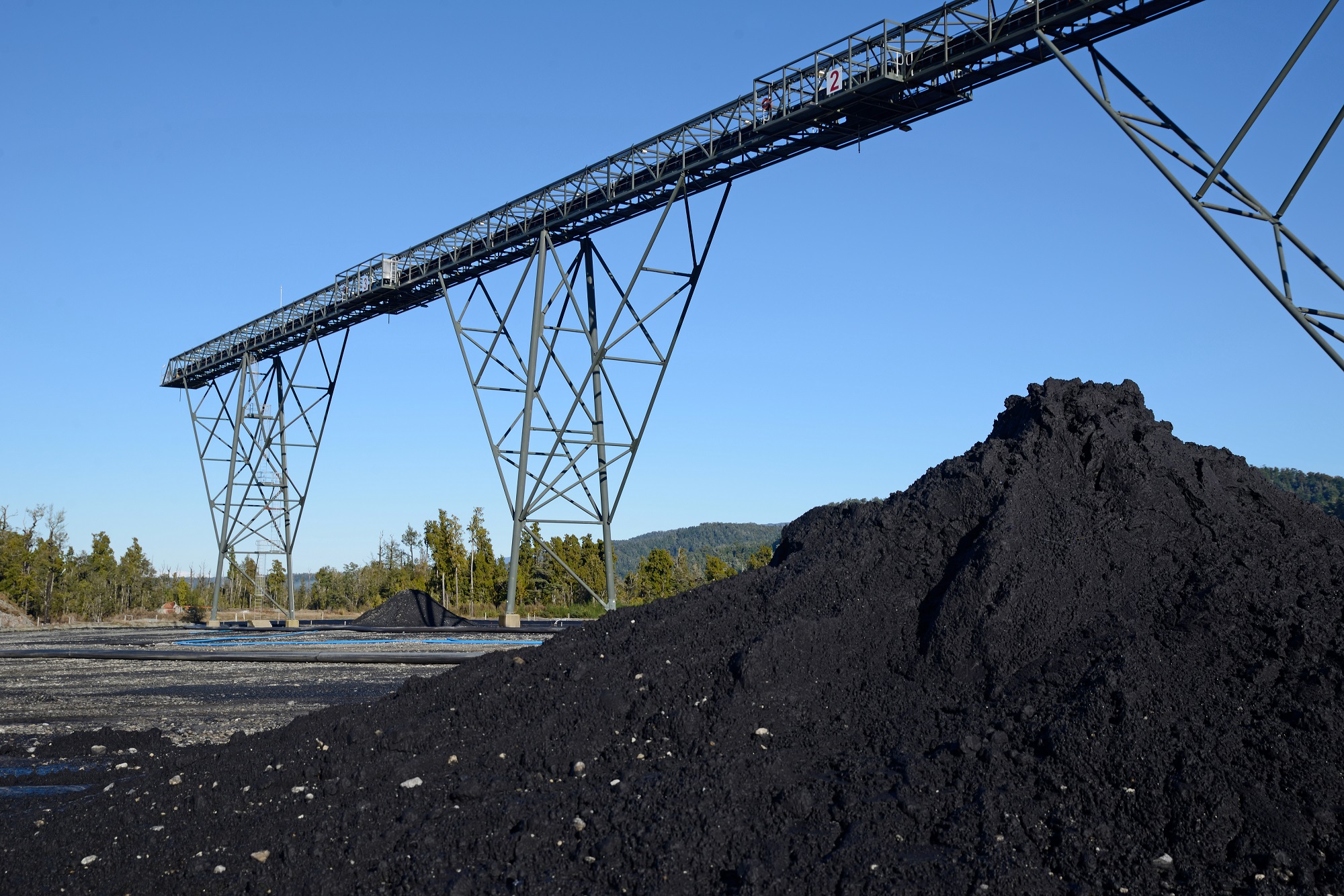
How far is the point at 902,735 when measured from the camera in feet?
20.6

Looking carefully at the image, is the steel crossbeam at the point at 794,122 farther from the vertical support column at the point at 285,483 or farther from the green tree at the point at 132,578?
the green tree at the point at 132,578

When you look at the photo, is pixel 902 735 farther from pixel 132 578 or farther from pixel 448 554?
pixel 132 578

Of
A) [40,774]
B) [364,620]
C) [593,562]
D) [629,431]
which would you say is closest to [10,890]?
[40,774]

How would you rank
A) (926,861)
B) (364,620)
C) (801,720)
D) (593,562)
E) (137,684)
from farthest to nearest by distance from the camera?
(593,562)
(364,620)
(137,684)
(801,720)
(926,861)

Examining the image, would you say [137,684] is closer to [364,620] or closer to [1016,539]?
[1016,539]

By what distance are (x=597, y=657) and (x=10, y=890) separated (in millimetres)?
4194

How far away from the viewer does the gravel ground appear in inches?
469

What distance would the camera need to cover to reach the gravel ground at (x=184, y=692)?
39.1ft

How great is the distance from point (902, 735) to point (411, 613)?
34189mm

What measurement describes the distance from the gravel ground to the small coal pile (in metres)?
12.2

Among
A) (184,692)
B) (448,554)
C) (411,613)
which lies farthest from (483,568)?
(184,692)

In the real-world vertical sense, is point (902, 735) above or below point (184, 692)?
above

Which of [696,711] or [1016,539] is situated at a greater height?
[1016,539]

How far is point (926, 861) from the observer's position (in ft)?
16.1
